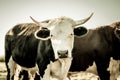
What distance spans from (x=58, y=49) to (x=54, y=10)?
198 centimetres

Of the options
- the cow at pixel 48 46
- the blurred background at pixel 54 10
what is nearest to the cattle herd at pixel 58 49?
the cow at pixel 48 46

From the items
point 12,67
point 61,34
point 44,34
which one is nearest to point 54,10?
point 12,67

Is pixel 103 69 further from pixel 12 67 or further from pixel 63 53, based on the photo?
pixel 12 67

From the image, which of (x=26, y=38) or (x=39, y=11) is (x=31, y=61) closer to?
(x=26, y=38)

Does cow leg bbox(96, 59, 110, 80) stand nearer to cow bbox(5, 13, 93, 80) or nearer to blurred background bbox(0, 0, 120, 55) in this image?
cow bbox(5, 13, 93, 80)

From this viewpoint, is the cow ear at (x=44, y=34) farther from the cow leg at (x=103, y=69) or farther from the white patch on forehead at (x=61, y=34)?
the cow leg at (x=103, y=69)

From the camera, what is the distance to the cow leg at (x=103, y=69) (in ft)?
12.9

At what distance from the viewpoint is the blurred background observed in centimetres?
508

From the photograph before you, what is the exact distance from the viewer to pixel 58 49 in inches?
125

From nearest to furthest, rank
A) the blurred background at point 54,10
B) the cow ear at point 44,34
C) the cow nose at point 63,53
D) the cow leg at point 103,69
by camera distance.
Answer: the cow nose at point 63,53 → the cow ear at point 44,34 → the cow leg at point 103,69 → the blurred background at point 54,10

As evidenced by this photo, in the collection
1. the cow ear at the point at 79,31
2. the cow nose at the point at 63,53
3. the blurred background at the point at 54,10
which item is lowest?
the blurred background at the point at 54,10

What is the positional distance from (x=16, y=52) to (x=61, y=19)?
2.99 ft

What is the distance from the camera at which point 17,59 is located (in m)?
4.04

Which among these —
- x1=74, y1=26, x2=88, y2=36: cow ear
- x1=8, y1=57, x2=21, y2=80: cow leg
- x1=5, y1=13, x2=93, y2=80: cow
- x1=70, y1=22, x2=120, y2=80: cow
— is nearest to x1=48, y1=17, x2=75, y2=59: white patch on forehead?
x1=5, y1=13, x2=93, y2=80: cow
